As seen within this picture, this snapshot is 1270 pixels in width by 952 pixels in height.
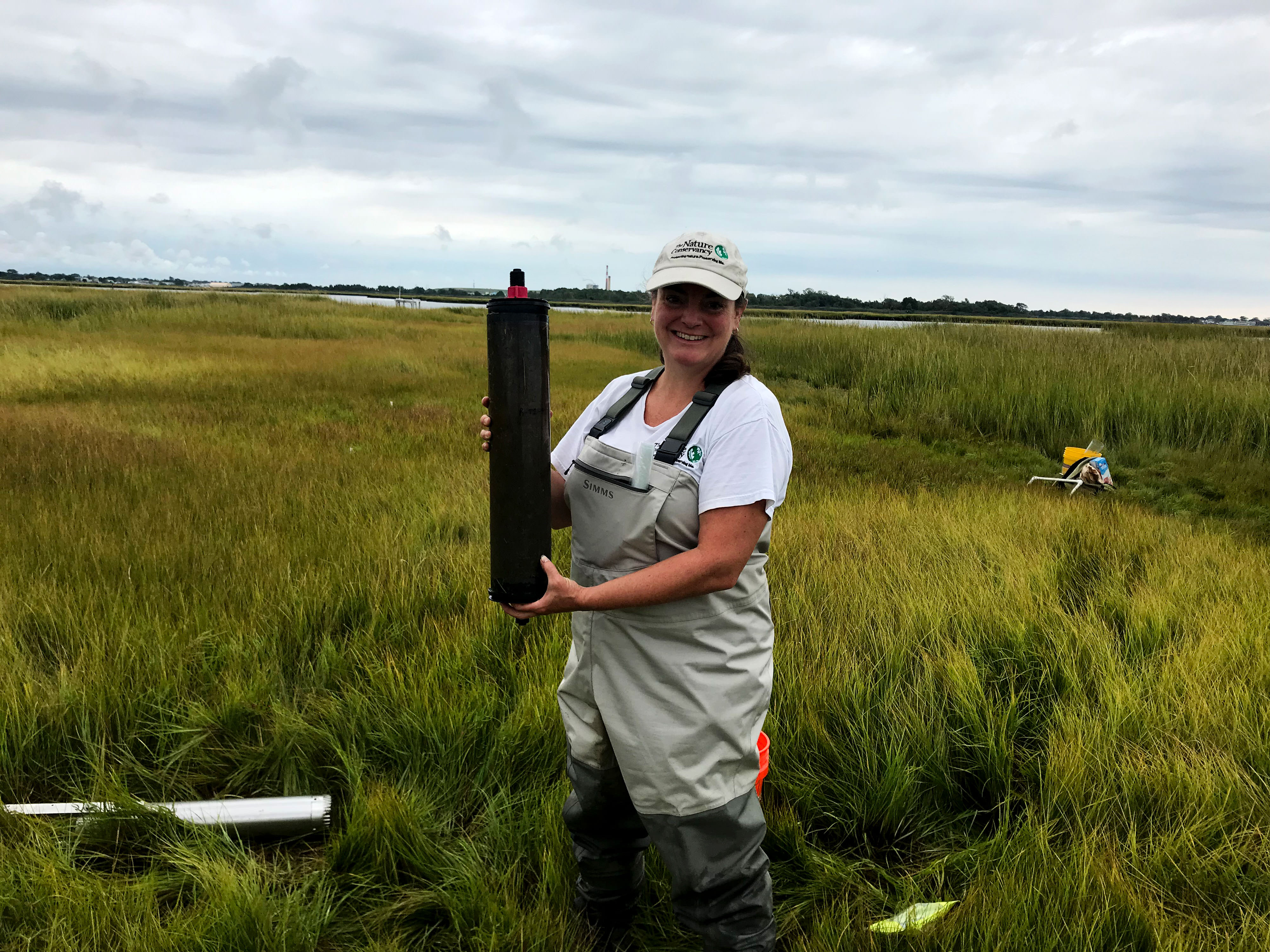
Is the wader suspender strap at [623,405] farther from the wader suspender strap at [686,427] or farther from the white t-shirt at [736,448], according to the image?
the wader suspender strap at [686,427]

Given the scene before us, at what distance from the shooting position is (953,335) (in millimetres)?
21500

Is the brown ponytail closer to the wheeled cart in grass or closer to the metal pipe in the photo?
the metal pipe

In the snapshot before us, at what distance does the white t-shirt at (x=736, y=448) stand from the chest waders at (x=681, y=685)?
0.03 m

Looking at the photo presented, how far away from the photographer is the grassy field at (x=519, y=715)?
226cm

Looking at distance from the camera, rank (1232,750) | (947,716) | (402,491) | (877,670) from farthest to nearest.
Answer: (402,491)
(877,670)
(947,716)
(1232,750)

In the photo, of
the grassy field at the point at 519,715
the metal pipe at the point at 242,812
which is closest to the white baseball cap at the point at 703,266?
the grassy field at the point at 519,715

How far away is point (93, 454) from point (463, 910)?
21.8ft

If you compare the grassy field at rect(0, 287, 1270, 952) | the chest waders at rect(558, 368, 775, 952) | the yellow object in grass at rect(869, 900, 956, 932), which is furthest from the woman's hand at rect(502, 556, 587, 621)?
the yellow object in grass at rect(869, 900, 956, 932)

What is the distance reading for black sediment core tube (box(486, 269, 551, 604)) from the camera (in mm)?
1668

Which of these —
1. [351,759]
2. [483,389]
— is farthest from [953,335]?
[351,759]

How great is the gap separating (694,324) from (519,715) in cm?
193

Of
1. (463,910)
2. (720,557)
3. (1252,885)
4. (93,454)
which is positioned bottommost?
(463,910)

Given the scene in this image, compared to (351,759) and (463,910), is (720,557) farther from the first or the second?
(351,759)

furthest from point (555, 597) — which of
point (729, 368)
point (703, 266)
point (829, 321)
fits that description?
point (829, 321)
